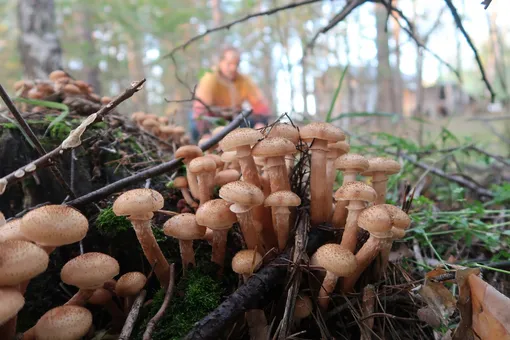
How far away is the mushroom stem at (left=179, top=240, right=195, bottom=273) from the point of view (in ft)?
5.68

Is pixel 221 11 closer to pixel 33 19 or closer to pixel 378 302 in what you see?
pixel 33 19

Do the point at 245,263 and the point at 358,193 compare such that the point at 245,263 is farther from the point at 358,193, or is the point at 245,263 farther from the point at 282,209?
the point at 358,193

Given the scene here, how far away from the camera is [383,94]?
9.18m

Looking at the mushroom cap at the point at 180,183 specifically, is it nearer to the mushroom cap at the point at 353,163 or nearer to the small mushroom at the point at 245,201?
the small mushroom at the point at 245,201

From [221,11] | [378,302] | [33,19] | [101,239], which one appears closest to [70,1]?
[33,19]

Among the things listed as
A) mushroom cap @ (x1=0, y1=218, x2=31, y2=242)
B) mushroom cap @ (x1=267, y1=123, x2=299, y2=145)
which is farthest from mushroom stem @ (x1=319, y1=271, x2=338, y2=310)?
mushroom cap @ (x1=0, y1=218, x2=31, y2=242)

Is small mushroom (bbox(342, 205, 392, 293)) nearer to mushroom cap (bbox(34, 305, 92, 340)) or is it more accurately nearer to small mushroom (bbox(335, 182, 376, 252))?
small mushroom (bbox(335, 182, 376, 252))

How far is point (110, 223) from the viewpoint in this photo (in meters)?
1.85

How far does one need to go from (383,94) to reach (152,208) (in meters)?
8.95

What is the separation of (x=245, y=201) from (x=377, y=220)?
0.57 metres

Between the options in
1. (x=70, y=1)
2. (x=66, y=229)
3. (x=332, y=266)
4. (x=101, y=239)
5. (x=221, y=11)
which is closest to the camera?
(x=66, y=229)

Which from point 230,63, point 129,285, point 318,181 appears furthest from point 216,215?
point 230,63

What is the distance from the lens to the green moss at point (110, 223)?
→ 1846 mm

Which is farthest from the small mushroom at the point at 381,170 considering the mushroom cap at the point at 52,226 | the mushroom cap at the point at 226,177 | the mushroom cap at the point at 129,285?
the mushroom cap at the point at 52,226
